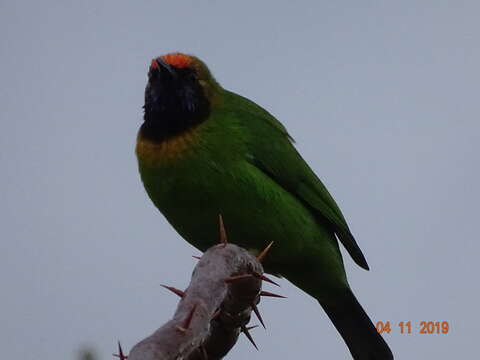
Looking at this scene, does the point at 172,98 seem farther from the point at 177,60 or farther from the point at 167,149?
the point at 167,149

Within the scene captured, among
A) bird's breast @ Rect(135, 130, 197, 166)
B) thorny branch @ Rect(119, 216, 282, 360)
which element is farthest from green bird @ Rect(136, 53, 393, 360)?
thorny branch @ Rect(119, 216, 282, 360)

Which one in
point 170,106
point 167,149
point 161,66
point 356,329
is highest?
point 161,66

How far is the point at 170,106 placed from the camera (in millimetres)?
5270

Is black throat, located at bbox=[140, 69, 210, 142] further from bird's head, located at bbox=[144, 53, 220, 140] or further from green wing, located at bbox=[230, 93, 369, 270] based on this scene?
green wing, located at bbox=[230, 93, 369, 270]

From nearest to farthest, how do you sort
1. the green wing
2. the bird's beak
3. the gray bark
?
the gray bark → the bird's beak → the green wing

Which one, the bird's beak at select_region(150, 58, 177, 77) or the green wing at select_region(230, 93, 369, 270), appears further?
the green wing at select_region(230, 93, 369, 270)

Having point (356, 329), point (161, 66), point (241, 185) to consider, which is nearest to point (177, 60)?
point (161, 66)

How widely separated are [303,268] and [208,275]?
345cm

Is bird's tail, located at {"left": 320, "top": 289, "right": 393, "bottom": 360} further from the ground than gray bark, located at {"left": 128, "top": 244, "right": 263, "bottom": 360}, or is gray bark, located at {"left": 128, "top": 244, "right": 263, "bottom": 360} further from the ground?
gray bark, located at {"left": 128, "top": 244, "right": 263, "bottom": 360}

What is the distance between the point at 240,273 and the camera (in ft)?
8.78

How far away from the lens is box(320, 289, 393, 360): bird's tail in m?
6.07

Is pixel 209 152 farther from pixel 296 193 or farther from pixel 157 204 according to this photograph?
pixel 296 193

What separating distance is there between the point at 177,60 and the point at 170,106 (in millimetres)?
343

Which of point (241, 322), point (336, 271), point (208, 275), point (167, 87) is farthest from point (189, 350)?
point (336, 271)
